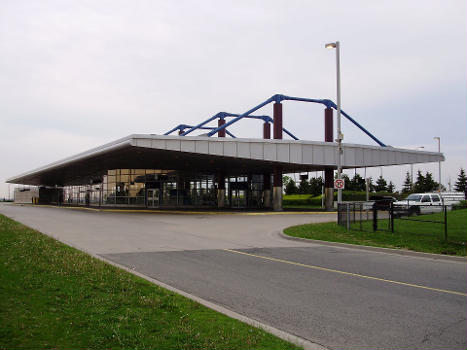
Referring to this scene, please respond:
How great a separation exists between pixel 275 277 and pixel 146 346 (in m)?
5.04

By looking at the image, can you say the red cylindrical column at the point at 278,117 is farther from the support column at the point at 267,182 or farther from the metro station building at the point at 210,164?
the support column at the point at 267,182

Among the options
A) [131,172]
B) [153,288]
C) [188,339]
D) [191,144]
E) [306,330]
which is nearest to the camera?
[188,339]

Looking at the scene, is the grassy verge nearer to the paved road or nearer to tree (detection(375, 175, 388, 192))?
the paved road

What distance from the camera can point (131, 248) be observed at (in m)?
13.8

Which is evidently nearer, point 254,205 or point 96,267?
point 96,267

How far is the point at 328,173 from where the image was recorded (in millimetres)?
43594

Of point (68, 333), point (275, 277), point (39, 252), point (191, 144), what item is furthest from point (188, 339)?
point (191, 144)

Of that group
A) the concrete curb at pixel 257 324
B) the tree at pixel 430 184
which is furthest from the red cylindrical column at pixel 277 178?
the tree at pixel 430 184

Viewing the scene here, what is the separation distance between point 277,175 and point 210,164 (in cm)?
787

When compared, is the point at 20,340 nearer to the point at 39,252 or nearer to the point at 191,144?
the point at 39,252

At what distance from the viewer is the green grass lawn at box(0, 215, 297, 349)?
455cm

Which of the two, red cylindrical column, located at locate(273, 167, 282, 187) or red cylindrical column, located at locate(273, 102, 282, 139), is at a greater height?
red cylindrical column, located at locate(273, 102, 282, 139)

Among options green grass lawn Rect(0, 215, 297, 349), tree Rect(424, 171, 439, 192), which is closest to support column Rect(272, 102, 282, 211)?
green grass lawn Rect(0, 215, 297, 349)

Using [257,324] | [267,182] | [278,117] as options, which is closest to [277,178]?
[278,117]
